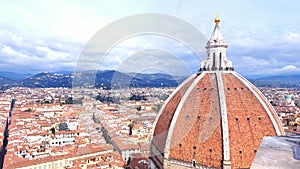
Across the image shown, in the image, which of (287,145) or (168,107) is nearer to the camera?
(287,145)

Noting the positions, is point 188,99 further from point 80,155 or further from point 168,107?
point 80,155

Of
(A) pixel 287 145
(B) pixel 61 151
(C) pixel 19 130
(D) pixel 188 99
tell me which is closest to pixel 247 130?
(D) pixel 188 99

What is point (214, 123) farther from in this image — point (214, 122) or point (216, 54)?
point (216, 54)

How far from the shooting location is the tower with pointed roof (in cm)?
1160

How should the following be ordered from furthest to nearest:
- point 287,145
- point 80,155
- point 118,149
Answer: point 118,149 < point 80,155 < point 287,145

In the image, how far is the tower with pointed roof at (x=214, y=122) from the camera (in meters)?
11.6

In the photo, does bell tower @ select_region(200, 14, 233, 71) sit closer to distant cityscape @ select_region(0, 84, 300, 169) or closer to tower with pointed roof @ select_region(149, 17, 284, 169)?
tower with pointed roof @ select_region(149, 17, 284, 169)

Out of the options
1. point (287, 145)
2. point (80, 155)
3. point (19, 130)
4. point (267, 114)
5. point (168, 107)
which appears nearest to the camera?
point (287, 145)

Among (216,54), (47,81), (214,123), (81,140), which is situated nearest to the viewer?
(214,123)

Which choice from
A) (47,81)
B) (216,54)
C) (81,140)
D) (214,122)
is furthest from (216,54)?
(47,81)

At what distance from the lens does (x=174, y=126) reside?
1292cm

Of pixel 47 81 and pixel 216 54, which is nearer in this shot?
pixel 216 54

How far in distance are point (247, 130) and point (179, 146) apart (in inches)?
114

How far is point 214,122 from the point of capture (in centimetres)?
1202
